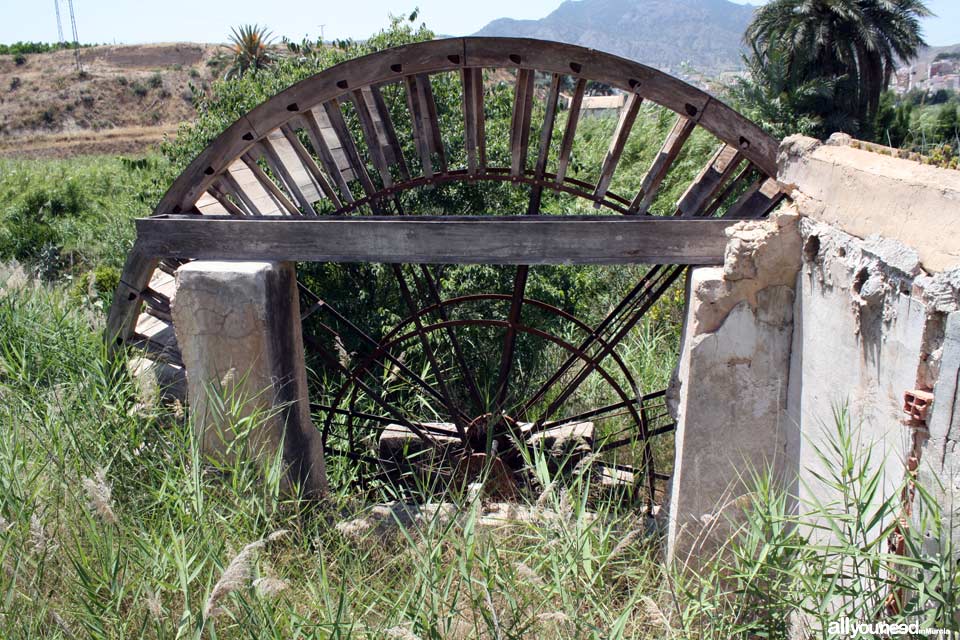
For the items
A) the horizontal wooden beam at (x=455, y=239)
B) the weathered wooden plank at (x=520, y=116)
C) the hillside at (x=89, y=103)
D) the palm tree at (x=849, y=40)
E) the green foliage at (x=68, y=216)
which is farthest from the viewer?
the hillside at (x=89, y=103)

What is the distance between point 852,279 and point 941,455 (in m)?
0.78

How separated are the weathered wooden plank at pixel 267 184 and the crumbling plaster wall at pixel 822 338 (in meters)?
2.47

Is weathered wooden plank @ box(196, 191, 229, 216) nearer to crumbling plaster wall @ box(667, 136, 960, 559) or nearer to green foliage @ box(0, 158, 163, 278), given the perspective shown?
crumbling plaster wall @ box(667, 136, 960, 559)

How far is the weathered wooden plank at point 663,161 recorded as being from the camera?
4.04 meters

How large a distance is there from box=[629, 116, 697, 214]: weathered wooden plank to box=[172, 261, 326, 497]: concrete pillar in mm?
1959

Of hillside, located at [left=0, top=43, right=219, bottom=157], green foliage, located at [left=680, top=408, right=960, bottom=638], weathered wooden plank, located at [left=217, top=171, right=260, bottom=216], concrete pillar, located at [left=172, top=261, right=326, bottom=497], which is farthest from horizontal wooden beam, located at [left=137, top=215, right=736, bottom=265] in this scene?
hillside, located at [left=0, top=43, right=219, bottom=157]

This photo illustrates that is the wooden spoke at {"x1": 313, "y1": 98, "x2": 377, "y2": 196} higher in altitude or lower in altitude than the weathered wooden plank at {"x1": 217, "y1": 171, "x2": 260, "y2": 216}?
higher

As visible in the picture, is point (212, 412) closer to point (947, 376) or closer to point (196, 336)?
point (196, 336)

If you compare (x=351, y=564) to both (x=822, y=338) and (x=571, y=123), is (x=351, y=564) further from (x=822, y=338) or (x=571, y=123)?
(x=571, y=123)

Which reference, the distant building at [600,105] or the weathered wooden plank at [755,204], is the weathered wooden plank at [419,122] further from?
the distant building at [600,105]

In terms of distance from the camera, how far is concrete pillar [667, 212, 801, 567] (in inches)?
137

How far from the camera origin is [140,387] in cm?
432

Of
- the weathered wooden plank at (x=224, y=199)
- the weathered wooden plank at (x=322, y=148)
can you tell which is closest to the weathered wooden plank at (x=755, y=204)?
the weathered wooden plank at (x=322, y=148)

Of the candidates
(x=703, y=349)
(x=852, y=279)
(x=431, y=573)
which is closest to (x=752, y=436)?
(x=703, y=349)
